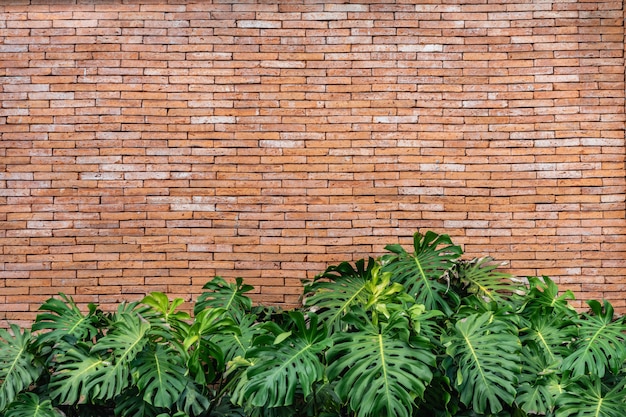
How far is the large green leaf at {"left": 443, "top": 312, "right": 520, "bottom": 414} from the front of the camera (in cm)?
374

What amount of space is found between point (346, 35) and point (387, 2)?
15.5 inches

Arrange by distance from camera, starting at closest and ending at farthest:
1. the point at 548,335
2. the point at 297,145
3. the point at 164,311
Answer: the point at 548,335 → the point at 164,311 → the point at 297,145

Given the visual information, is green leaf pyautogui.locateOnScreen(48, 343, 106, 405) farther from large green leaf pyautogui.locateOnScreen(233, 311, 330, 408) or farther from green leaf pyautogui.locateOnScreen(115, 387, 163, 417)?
large green leaf pyautogui.locateOnScreen(233, 311, 330, 408)

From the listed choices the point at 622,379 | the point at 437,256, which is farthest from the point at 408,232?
the point at 622,379

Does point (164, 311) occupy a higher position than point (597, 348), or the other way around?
point (164, 311)

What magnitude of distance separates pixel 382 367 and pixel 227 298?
1345 mm

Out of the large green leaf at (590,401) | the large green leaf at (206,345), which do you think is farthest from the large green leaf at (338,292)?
the large green leaf at (590,401)

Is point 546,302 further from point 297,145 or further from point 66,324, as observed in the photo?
point 66,324

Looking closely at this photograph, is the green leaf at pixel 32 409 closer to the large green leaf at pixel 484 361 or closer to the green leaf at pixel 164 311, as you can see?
the green leaf at pixel 164 311

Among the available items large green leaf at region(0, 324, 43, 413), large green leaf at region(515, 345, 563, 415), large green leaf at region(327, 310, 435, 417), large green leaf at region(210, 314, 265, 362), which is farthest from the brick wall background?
large green leaf at region(327, 310, 435, 417)

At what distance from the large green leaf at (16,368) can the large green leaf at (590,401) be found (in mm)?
3093

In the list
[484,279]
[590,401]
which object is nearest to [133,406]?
[484,279]

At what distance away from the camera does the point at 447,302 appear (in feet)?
14.8

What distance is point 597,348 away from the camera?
402 centimetres
